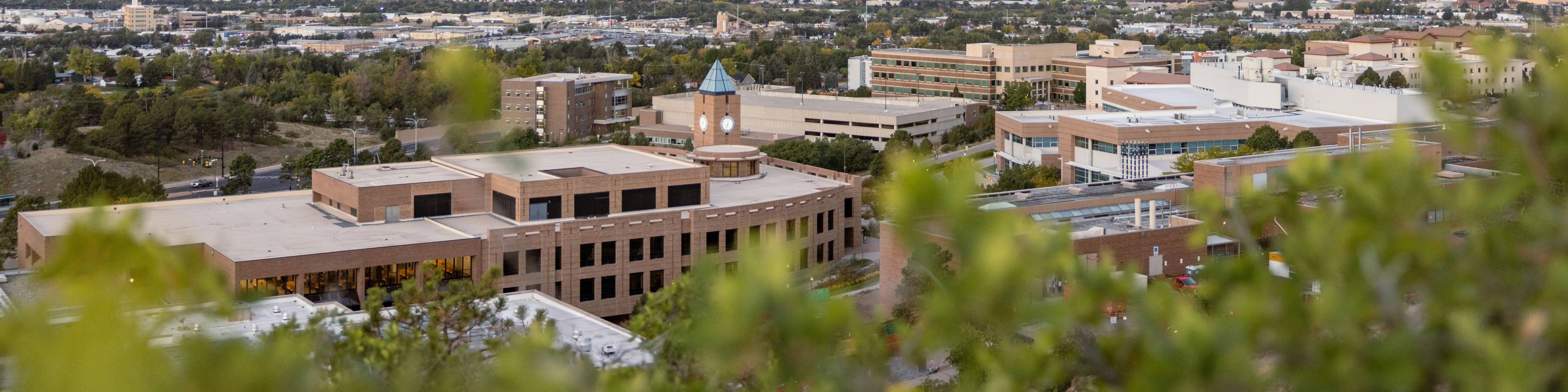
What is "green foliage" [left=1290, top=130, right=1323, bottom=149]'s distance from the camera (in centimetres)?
3622

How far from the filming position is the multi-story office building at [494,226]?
23.6 metres

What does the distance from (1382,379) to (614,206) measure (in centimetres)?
2410

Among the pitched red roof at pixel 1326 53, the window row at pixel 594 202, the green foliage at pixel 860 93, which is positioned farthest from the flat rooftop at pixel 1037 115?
the pitched red roof at pixel 1326 53

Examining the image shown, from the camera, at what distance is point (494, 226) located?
2592cm

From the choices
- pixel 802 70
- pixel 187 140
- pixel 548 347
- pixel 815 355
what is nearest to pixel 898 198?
pixel 815 355

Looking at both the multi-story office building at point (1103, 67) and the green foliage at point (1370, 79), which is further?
the multi-story office building at point (1103, 67)

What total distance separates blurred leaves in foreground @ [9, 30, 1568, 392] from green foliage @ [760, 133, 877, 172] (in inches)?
1647

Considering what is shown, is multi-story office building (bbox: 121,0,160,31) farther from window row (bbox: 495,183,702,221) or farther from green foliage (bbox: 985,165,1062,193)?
window row (bbox: 495,183,702,221)

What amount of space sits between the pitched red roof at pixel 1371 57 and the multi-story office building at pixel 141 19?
11511 cm

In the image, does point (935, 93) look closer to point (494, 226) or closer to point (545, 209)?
point (545, 209)

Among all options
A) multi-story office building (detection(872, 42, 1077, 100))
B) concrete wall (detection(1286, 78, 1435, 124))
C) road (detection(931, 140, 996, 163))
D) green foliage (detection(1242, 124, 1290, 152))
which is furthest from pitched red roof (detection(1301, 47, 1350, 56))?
green foliage (detection(1242, 124, 1290, 152))

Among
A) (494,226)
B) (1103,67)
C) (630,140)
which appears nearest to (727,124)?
(494,226)

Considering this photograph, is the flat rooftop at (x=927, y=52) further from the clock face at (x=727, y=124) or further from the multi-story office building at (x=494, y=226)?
the multi-story office building at (x=494, y=226)

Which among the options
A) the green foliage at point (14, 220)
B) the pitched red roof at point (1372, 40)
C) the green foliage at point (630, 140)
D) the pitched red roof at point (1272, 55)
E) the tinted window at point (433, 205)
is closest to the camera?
the tinted window at point (433, 205)
